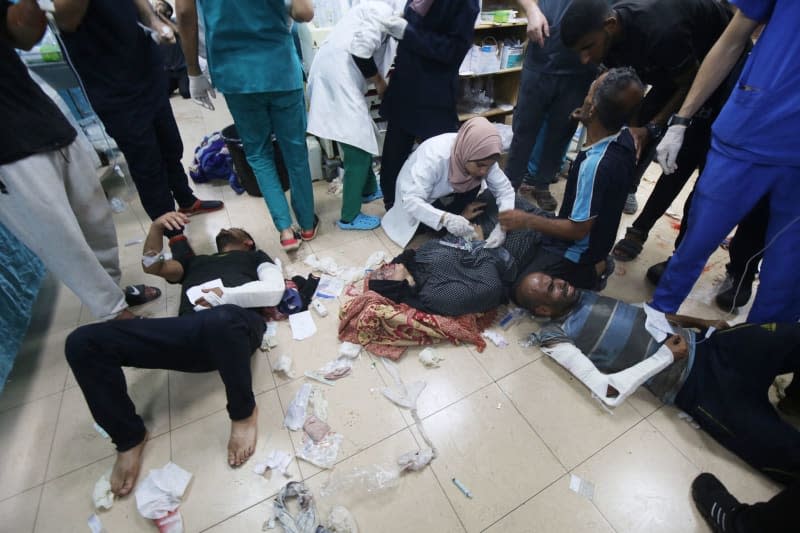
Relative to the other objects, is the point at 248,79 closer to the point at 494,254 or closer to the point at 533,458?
the point at 494,254

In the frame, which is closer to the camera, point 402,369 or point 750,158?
point 750,158

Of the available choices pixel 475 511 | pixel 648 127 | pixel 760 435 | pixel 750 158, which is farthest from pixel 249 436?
pixel 648 127

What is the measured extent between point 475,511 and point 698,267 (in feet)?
4.11

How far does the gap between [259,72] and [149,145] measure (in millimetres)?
697

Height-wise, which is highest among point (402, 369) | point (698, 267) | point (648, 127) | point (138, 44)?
point (138, 44)

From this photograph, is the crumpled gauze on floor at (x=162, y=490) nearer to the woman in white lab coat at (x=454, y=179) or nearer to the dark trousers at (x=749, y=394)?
the woman in white lab coat at (x=454, y=179)

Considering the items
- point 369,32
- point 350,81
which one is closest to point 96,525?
point 350,81

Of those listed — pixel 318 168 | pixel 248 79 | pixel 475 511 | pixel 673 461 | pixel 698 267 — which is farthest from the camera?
pixel 318 168

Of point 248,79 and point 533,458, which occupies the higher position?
point 248,79

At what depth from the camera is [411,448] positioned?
123 centimetres

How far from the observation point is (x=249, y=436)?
1226 millimetres

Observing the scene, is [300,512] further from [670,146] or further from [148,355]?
[670,146]

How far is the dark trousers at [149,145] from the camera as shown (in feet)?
5.50

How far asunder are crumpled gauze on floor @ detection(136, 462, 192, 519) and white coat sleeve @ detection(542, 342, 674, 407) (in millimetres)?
1377
